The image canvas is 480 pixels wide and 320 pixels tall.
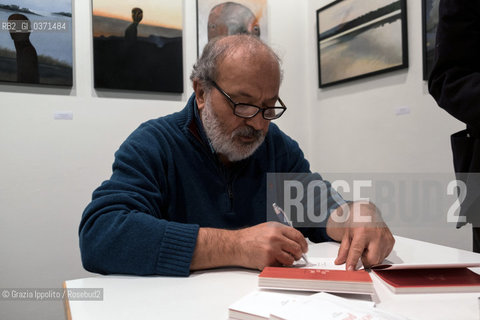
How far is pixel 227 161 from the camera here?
128 cm

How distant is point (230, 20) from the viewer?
8.99ft

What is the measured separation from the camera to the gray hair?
3.85 feet

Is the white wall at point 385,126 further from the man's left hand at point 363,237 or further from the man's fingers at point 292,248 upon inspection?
the man's fingers at point 292,248

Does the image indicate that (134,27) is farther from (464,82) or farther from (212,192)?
(464,82)

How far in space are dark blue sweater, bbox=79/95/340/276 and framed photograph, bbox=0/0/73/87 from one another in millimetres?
1323

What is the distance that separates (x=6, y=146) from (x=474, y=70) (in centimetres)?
232

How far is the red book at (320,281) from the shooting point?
656 millimetres

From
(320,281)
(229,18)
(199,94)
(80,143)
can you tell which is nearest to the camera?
(320,281)

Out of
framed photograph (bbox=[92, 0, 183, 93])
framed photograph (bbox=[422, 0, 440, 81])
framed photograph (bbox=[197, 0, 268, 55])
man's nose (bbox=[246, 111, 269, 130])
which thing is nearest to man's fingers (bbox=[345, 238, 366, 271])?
man's nose (bbox=[246, 111, 269, 130])

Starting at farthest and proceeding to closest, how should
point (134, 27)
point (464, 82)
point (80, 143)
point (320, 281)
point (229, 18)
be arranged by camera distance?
point (229, 18)
point (134, 27)
point (80, 143)
point (464, 82)
point (320, 281)

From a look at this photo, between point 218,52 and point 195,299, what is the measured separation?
2.65 ft

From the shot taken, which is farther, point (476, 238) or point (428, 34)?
point (428, 34)

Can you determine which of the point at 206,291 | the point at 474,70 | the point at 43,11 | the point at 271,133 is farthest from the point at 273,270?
the point at 43,11

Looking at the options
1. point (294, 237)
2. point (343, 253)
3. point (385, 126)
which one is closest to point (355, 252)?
point (343, 253)
